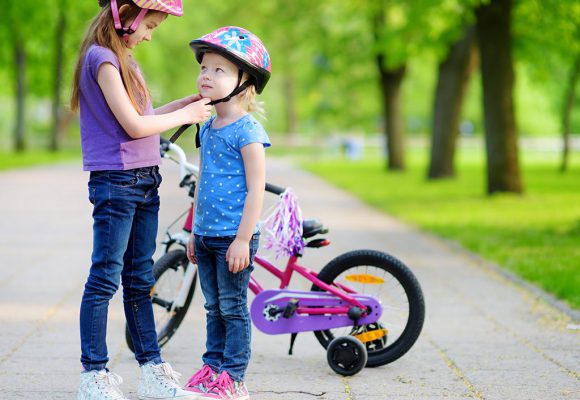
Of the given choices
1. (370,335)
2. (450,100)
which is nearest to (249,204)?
(370,335)

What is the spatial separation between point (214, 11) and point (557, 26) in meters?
33.7

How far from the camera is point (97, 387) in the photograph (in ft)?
14.8

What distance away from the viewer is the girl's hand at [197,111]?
4391mm

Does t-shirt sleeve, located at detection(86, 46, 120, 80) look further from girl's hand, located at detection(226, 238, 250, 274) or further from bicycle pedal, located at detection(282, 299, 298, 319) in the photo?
bicycle pedal, located at detection(282, 299, 298, 319)

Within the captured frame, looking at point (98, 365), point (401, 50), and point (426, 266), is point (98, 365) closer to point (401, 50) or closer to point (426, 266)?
point (426, 266)

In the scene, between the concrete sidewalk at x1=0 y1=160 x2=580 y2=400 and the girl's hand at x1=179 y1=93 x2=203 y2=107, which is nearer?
the girl's hand at x1=179 y1=93 x2=203 y2=107

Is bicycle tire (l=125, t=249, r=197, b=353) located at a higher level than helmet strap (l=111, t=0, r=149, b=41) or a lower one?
lower

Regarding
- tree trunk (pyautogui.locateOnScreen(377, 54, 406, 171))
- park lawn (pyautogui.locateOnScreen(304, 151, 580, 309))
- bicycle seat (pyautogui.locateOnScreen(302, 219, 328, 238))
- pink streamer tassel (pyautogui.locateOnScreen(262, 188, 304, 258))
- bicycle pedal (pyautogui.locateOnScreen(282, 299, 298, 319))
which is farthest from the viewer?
tree trunk (pyautogui.locateOnScreen(377, 54, 406, 171))

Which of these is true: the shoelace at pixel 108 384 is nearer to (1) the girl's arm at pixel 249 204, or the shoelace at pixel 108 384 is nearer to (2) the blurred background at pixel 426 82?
(1) the girl's arm at pixel 249 204

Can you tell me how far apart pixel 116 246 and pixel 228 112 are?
0.74 m

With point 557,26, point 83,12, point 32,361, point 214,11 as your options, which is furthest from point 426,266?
point 214,11

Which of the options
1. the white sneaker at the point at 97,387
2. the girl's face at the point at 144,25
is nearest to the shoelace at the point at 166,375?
the white sneaker at the point at 97,387

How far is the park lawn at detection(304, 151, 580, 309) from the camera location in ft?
30.7

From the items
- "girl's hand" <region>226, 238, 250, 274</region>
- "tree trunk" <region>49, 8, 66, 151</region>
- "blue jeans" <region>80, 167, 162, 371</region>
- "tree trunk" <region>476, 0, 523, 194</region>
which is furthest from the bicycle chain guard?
"tree trunk" <region>49, 8, 66, 151</region>
